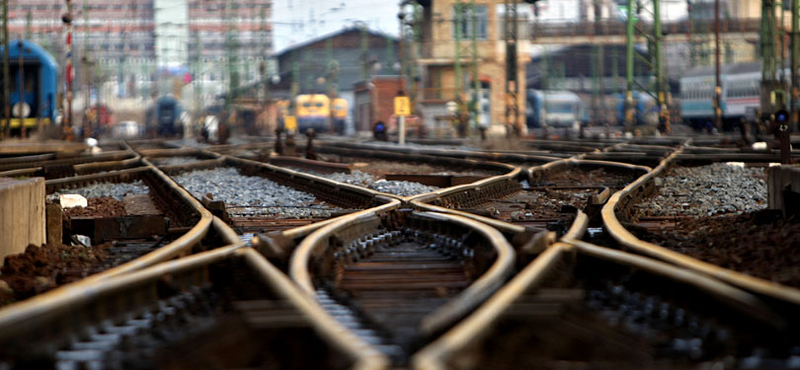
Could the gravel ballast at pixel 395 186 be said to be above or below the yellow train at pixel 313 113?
below

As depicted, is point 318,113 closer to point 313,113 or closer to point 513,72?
point 313,113

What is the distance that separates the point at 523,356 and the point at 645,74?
9050 cm

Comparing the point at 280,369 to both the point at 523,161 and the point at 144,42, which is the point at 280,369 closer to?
the point at 523,161

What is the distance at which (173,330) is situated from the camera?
4.14 m

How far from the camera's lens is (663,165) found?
14758mm

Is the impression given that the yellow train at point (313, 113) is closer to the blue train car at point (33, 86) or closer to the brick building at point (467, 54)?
the brick building at point (467, 54)

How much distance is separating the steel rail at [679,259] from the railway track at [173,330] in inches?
65.0

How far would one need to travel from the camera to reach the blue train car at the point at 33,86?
28312 millimetres

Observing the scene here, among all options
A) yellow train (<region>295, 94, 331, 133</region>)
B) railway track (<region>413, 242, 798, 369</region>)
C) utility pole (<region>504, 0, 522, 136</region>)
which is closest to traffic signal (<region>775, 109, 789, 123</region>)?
railway track (<region>413, 242, 798, 369</region>)

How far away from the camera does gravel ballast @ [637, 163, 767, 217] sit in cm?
943

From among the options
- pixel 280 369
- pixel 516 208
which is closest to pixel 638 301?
pixel 280 369

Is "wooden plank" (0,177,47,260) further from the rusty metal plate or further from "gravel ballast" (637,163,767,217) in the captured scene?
"gravel ballast" (637,163,767,217)

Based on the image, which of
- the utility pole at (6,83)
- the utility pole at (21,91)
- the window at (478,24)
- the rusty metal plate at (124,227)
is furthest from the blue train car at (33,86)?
the window at (478,24)

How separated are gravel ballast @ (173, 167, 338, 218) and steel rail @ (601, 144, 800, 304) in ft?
9.15
